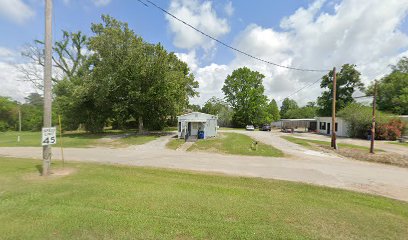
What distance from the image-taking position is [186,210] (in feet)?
15.6

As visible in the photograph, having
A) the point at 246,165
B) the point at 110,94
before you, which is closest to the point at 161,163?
the point at 246,165

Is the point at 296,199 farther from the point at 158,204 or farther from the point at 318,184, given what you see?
the point at 158,204

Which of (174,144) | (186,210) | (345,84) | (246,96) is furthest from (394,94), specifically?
(186,210)

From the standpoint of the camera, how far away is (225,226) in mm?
4031

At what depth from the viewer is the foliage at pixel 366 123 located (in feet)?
86.2

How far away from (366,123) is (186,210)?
32.0m

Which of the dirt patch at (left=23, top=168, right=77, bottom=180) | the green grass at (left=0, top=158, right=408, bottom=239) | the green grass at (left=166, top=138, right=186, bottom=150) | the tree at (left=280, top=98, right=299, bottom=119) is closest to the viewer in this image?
the green grass at (left=0, top=158, right=408, bottom=239)

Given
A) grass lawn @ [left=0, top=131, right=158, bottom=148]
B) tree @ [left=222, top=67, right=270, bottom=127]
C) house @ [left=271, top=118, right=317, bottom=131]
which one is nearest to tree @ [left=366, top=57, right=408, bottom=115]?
house @ [left=271, top=118, right=317, bottom=131]

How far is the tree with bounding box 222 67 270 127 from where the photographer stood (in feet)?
165

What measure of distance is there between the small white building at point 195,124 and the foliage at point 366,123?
19862 millimetres

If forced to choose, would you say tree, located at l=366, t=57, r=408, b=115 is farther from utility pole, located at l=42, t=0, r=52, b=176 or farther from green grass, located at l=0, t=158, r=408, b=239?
utility pole, located at l=42, t=0, r=52, b=176

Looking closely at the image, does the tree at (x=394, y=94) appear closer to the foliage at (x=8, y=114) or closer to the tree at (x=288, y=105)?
the tree at (x=288, y=105)

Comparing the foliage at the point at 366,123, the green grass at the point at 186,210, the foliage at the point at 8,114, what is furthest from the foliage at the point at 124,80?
the foliage at the point at 8,114

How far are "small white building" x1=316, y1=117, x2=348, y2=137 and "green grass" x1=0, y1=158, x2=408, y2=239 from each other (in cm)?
2845
